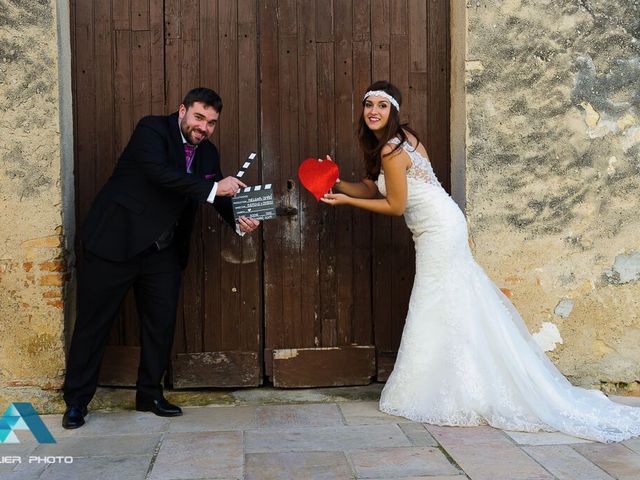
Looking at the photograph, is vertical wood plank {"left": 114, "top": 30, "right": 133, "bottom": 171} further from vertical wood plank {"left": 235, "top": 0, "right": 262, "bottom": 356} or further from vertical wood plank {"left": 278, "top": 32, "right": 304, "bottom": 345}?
vertical wood plank {"left": 278, "top": 32, "right": 304, "bottom": 345}

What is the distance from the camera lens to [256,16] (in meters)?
4.42

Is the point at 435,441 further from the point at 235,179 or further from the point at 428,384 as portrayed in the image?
the point at 235,179

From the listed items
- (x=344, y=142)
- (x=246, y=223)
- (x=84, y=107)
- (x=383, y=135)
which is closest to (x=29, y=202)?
(x=84, y=107)

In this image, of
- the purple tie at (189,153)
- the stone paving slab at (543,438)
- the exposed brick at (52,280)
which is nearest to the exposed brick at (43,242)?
the exposed brick at (52,280)

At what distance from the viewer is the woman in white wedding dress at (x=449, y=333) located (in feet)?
12.4

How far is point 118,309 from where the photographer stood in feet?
13.0

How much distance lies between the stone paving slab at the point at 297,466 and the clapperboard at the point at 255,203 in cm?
120

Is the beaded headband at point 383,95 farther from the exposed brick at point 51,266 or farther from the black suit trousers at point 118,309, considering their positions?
the exposed brick at point 51,266

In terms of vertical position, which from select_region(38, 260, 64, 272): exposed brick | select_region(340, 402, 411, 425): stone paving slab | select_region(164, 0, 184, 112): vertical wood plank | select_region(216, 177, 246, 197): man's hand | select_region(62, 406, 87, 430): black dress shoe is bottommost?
select_region(340, 402, 411, 425): stone paving slab

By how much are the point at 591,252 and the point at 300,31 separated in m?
2.18

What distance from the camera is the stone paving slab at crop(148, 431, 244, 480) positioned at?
315cm

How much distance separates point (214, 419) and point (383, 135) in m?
1.79

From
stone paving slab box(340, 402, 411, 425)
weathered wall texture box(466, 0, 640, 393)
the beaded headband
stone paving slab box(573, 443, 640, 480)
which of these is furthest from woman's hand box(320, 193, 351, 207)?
stone paving slab box(573, 443, 640, 480)

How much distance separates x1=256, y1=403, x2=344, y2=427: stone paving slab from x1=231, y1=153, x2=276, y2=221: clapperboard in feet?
3.60
